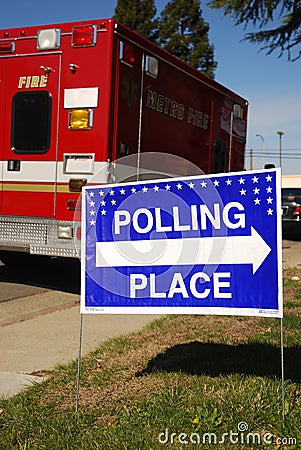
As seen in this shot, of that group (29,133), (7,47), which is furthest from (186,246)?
(7,47)

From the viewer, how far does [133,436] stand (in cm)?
353

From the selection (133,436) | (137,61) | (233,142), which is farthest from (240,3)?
(133,436)

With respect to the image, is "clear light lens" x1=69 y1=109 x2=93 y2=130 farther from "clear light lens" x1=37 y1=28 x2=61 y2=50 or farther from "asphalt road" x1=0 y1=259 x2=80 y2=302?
"asphalt road" x1=0 y1=259 x2=80 y2=302

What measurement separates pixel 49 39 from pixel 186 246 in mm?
4486

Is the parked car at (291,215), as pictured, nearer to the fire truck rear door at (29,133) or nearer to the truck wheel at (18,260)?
the truck wheel at (18,260)

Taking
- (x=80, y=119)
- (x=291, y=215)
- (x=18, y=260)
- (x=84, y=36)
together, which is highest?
(x=84, y=36)

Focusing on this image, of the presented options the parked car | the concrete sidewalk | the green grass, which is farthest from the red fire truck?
the parked car

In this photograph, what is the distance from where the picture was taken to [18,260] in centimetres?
1011

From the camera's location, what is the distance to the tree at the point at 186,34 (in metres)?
38.3

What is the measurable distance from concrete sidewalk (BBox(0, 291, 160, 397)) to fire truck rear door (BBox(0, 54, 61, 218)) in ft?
3.82

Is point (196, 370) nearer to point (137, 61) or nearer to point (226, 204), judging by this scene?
point (226, 204)

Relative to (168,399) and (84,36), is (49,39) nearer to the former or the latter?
(84,36)

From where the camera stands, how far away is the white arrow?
391 cm

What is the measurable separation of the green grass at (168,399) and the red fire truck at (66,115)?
248 cm
